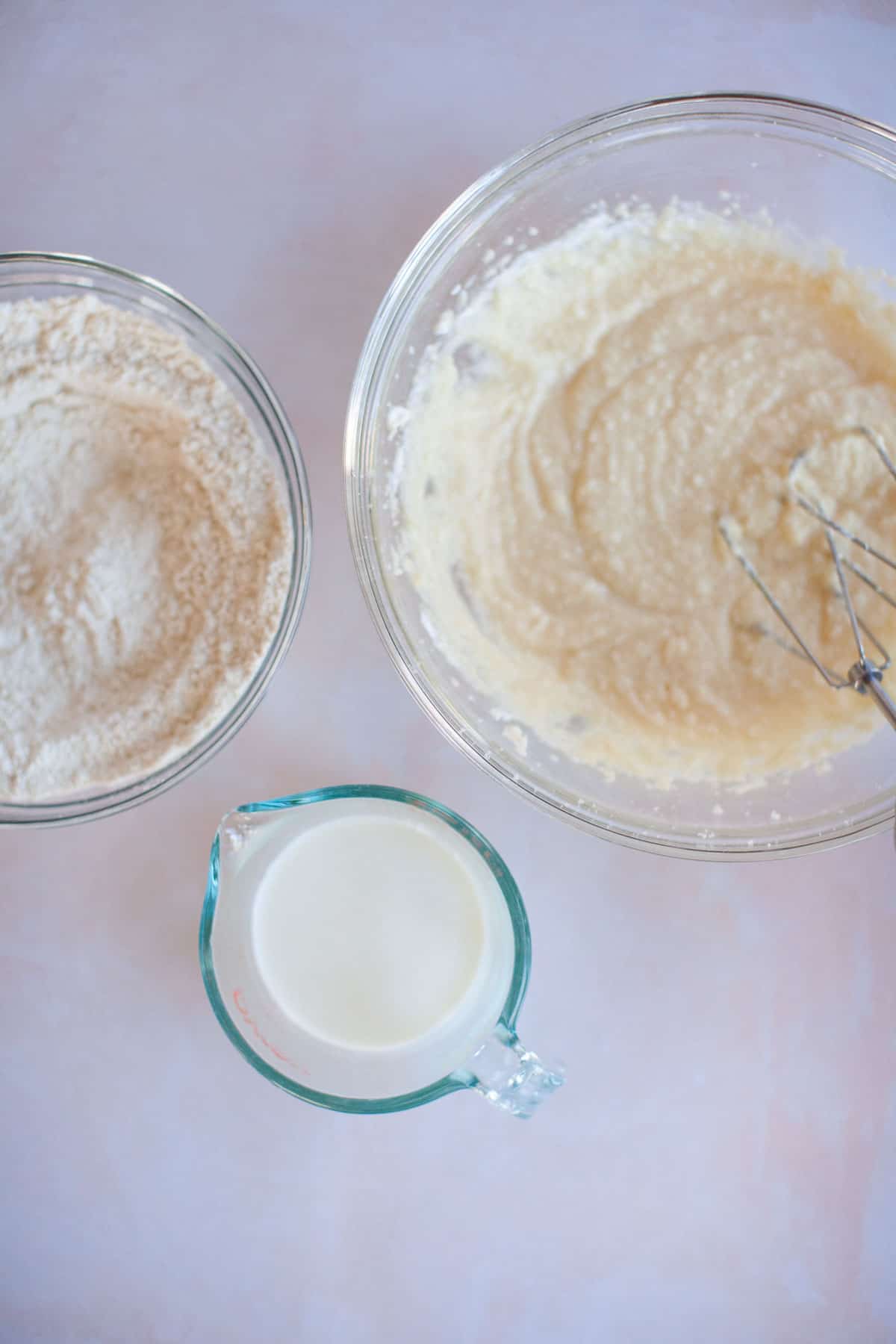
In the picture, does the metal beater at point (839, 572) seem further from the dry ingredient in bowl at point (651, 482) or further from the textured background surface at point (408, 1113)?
the textured background surface at point (408, 1113)

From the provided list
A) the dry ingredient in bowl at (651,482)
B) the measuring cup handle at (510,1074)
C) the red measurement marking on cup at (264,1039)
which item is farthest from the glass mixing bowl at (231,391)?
the measuring cup handle at (510,1074)

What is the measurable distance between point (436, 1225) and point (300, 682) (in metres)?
0.71

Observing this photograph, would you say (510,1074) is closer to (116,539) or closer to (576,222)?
(116,539)

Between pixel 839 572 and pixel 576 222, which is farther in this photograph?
pixel 576 222

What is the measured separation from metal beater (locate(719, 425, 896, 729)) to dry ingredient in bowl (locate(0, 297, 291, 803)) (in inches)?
21.0

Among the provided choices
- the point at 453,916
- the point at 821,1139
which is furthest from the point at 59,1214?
the point at 821,1139

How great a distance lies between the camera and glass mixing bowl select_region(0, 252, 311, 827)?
1.06 meters

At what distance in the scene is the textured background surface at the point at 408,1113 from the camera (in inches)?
45.7

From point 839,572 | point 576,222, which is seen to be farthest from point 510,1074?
point 576,222

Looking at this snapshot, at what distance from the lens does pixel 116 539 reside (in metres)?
1.06

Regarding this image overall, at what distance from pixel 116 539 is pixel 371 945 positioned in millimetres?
538

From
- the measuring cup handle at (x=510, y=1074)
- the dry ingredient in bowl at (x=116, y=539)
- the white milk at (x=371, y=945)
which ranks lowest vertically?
the measuring cup handle at (x=510, y=1074)

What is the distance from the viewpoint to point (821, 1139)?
1.21m

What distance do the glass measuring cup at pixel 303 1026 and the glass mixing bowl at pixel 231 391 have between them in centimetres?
10
